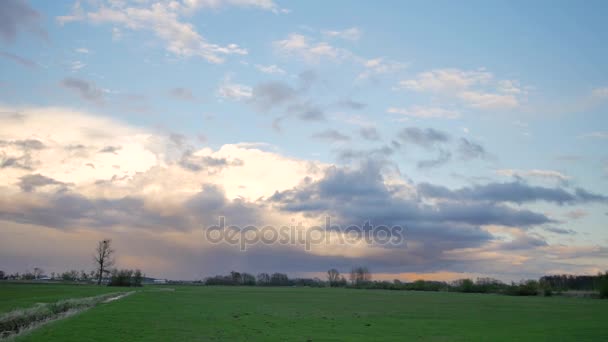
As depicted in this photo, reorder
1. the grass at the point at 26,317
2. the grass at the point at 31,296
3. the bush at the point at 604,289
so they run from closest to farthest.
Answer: the grass at the point at 26,317, the grass at the point at 31,296, the bush at the point at 604,289

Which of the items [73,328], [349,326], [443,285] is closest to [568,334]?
[349,326]

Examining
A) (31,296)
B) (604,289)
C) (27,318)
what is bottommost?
(604,289)

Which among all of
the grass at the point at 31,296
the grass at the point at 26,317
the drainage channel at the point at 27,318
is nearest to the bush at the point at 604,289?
the grass at the point at 31,296

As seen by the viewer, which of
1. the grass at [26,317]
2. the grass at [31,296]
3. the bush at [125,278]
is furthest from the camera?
the bush at [125,278]

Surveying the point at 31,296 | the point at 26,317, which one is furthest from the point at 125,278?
the point at 26,317

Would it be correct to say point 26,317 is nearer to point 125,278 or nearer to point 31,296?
point 31,296

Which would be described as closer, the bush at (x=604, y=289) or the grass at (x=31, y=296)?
the grass at (x=31, y=296)

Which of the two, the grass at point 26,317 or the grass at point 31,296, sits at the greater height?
the grass at point 26,317

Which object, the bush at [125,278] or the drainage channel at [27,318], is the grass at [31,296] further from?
the bush at [125,278]

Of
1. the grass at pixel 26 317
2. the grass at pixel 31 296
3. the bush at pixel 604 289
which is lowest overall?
the bush at pixel 604 289

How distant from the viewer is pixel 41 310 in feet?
166

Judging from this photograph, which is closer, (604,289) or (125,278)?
(604,289)

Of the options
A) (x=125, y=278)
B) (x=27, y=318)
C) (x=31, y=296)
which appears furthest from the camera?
(x=125, y=278)

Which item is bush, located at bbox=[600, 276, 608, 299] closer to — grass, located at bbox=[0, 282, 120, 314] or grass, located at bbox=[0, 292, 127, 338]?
grass, located at bbox=[0, 282, 120, 314]
